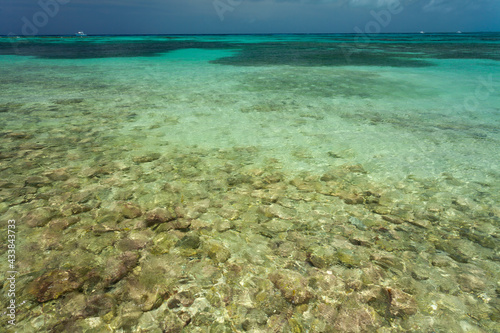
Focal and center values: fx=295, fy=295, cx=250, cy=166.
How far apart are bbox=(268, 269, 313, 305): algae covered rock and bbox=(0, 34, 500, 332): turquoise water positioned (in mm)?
13

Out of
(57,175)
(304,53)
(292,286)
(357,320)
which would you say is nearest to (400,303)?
(357,320)

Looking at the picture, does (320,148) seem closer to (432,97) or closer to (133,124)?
(133,124)

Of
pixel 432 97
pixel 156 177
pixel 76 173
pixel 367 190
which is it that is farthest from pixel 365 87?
pixel 76 173

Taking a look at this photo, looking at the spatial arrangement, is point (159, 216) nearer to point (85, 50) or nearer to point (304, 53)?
point (304, 53)

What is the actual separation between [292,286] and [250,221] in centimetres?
97

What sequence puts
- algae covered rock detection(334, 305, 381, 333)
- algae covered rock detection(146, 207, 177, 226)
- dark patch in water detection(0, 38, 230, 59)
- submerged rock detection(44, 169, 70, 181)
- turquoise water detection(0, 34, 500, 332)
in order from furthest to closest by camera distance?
dark patch in water detection(0, 38, 230, 59)
submerged rock detection(44, 169, 70, 181)
algae covered rock detection(146, 207, 177, 226)
turquoise water detection(0, 34, 500, 332)
algae covered rock detection(334, 305, 381, 333)

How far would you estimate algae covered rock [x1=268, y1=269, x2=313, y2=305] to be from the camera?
2.25 metres

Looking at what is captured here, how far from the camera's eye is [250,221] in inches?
125

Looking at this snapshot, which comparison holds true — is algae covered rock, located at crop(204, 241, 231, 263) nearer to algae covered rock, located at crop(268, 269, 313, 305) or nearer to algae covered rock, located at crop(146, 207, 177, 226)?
algae covered rock, located at crop(268, 269, 313, 305)

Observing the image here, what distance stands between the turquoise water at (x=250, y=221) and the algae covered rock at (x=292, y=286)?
1cm

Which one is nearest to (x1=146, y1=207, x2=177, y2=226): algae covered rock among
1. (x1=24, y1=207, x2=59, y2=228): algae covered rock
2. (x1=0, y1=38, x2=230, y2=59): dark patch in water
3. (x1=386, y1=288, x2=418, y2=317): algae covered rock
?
(x1=24, y1=207, x2=59, y2=228): algae covered rock

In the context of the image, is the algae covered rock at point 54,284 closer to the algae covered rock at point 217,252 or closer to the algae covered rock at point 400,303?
the algae covered rock at point 217,252

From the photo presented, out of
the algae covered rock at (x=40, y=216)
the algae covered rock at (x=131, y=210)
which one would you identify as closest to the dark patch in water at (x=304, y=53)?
the algae covered rock at (x=131, y=210)

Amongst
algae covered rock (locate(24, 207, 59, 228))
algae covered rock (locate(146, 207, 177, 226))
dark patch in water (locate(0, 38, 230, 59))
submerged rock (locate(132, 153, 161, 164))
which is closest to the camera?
algae covered rock (locate(24, 207, 59, 228))
